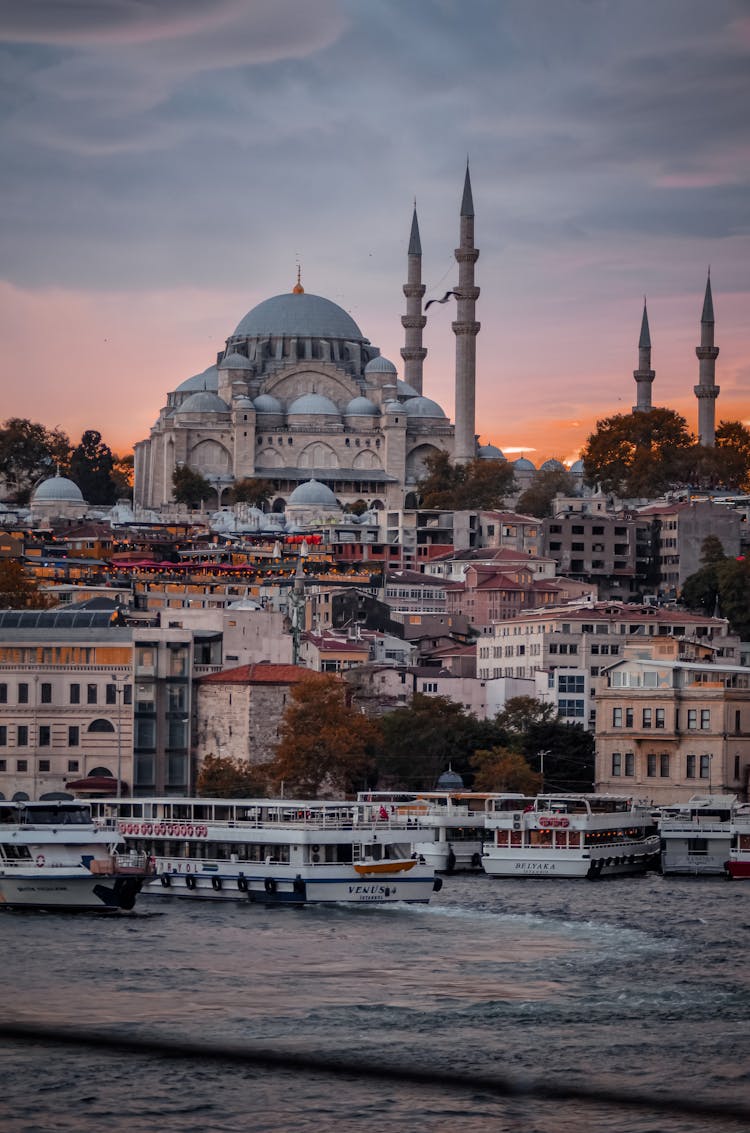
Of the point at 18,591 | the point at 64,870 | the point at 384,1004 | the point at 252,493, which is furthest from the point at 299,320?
the point at 384,1004

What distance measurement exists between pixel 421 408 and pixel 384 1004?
405ft

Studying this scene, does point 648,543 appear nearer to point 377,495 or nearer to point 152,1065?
point 377,495

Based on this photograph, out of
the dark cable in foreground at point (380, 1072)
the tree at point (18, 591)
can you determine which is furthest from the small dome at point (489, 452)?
the dark cable in foreground at point (380, 1072)

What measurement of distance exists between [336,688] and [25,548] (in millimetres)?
50721

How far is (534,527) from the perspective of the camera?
390 ft

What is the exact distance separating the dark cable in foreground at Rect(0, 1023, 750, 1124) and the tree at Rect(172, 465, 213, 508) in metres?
107

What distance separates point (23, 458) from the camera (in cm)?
15988

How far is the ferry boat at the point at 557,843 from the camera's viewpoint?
57312 mm

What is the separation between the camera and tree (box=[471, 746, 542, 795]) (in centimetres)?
6594

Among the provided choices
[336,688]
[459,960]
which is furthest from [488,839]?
[459,960]

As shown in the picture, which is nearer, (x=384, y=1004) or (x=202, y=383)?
(x=384, y=1004)

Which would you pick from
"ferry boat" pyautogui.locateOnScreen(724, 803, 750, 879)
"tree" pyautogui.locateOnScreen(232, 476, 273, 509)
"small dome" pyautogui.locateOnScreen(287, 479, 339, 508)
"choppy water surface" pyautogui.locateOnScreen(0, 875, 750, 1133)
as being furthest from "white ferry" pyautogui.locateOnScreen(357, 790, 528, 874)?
"tree" pyautogui.locateOnScreen(232, 476, 273, 509)

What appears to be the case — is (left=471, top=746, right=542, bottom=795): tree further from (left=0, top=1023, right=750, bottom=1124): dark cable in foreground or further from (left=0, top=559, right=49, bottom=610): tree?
(left=0, top=1023, right=750, bottom=1124): dark cable in foreground

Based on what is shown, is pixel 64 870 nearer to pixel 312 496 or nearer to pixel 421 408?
pixel 312 496
